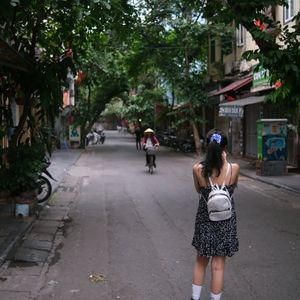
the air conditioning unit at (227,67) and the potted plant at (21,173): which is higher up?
the air conditioning unit at (227,67)

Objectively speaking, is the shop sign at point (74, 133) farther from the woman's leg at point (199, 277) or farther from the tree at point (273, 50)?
the woman's leg at point (199, 277)

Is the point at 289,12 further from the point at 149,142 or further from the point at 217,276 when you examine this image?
the point at 217,276

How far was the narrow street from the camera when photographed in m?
5.99

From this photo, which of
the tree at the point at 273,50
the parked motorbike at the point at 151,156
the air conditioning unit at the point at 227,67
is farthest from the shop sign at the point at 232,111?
the tree at the point at 273,50

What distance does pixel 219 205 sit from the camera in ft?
15.6

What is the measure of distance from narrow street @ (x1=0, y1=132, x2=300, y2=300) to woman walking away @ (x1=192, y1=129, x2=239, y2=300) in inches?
35.2

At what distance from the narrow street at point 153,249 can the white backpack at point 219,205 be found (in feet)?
4.23

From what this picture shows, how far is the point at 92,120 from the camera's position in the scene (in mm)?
41125

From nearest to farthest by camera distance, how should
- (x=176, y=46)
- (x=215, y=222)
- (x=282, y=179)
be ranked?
1. (x=215, y=222)
2. (x=282, y=179)
3. (x=176, y=46)

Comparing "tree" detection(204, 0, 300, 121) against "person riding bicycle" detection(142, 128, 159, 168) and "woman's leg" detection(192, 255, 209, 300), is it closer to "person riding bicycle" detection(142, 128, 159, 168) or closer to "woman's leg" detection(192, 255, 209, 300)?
"woman's leg" detection(192, 255, 209, 300)

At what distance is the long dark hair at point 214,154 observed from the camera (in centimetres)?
491

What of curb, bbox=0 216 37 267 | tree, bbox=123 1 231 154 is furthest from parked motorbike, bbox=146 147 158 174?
curb, bbox=0 216 37 267

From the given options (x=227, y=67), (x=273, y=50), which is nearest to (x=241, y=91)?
(x=227, y=67)

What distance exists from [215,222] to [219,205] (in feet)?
0.67
